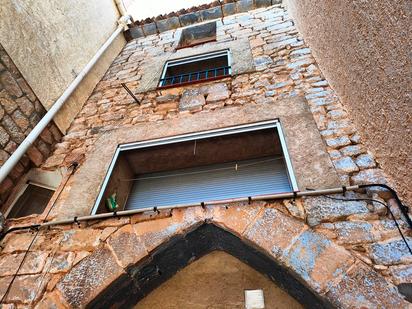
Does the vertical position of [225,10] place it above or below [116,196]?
above

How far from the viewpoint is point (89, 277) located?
194 cm

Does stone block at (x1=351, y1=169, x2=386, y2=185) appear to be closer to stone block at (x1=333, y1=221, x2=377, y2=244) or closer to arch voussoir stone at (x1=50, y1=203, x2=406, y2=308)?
stone block at (x1=333, y1=221, x2=377, y2=244)

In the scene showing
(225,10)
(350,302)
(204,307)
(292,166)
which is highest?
(225,10)

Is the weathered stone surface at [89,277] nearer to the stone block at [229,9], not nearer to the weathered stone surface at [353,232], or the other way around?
the weathered stone surface at [353,232]

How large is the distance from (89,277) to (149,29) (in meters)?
5.17

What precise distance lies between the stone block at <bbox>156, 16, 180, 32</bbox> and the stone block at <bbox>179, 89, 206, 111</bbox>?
280cm

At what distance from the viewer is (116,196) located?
2707 mm

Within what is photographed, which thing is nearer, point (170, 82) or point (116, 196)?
point (116, 196)

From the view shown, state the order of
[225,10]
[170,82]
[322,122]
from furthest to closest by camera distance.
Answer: [225,10] → [170,82] → [322,122]

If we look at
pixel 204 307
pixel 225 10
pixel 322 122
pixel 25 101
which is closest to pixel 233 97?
pixel 322 122

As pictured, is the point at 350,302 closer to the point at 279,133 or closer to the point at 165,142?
the point at 279,133

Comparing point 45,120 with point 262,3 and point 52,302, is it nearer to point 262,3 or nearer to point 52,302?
point 52,302

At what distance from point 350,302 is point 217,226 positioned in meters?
0.94

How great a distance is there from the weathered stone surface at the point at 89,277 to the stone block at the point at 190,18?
4.88m
